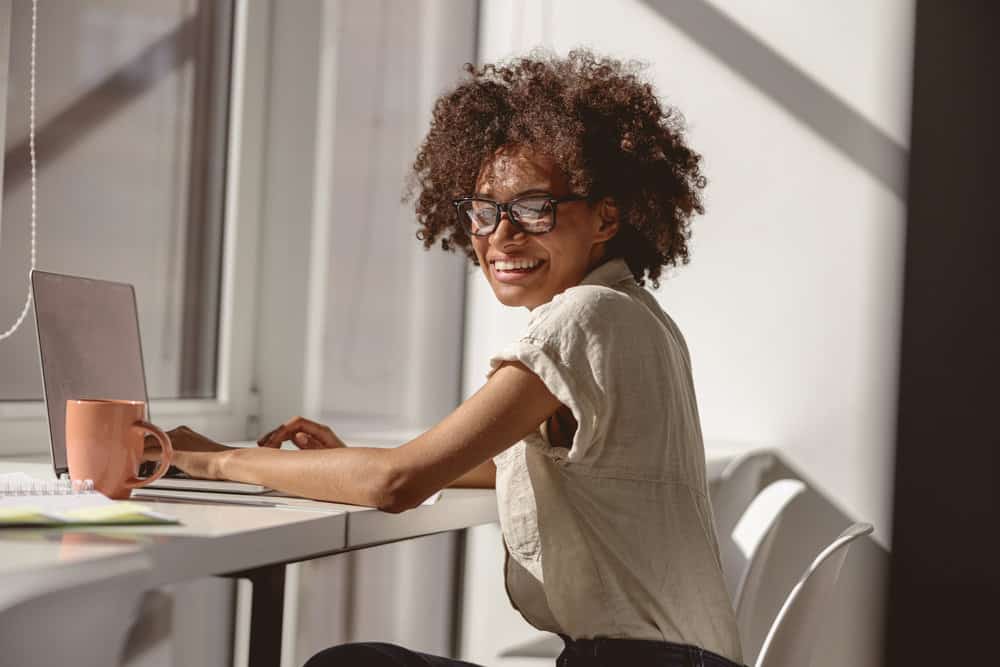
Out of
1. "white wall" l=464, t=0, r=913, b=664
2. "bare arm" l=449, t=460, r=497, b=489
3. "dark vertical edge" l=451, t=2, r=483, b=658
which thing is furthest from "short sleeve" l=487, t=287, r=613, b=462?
"dark vertical edge" l=451, t=2, r=483, b=658

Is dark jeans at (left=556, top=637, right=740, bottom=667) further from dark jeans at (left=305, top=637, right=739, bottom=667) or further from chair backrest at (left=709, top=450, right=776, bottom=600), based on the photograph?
chair backrest at (left=709, top=450, right=776, bottom=600)

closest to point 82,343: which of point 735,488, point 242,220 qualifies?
point 242,220

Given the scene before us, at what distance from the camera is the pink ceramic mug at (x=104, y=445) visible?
1188mm

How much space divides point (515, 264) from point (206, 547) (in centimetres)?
67

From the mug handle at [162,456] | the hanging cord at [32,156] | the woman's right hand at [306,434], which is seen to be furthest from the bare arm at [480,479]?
the hanging cord at [32,156]

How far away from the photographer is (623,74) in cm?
165

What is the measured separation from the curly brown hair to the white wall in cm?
78

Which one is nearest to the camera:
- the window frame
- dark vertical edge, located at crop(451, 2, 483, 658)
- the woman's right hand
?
the woman's right hand

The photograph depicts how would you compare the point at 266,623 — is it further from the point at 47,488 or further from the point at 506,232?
the point at 506,232

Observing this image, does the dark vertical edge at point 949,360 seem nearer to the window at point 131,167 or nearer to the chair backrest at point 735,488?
the chair backrest at point 735,488

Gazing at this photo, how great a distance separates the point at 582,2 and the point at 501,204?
48.1 inches

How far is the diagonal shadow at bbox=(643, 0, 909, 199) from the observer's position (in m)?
2.38

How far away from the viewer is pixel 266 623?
4.66ft

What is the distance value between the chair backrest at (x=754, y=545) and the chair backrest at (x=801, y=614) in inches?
5.7
